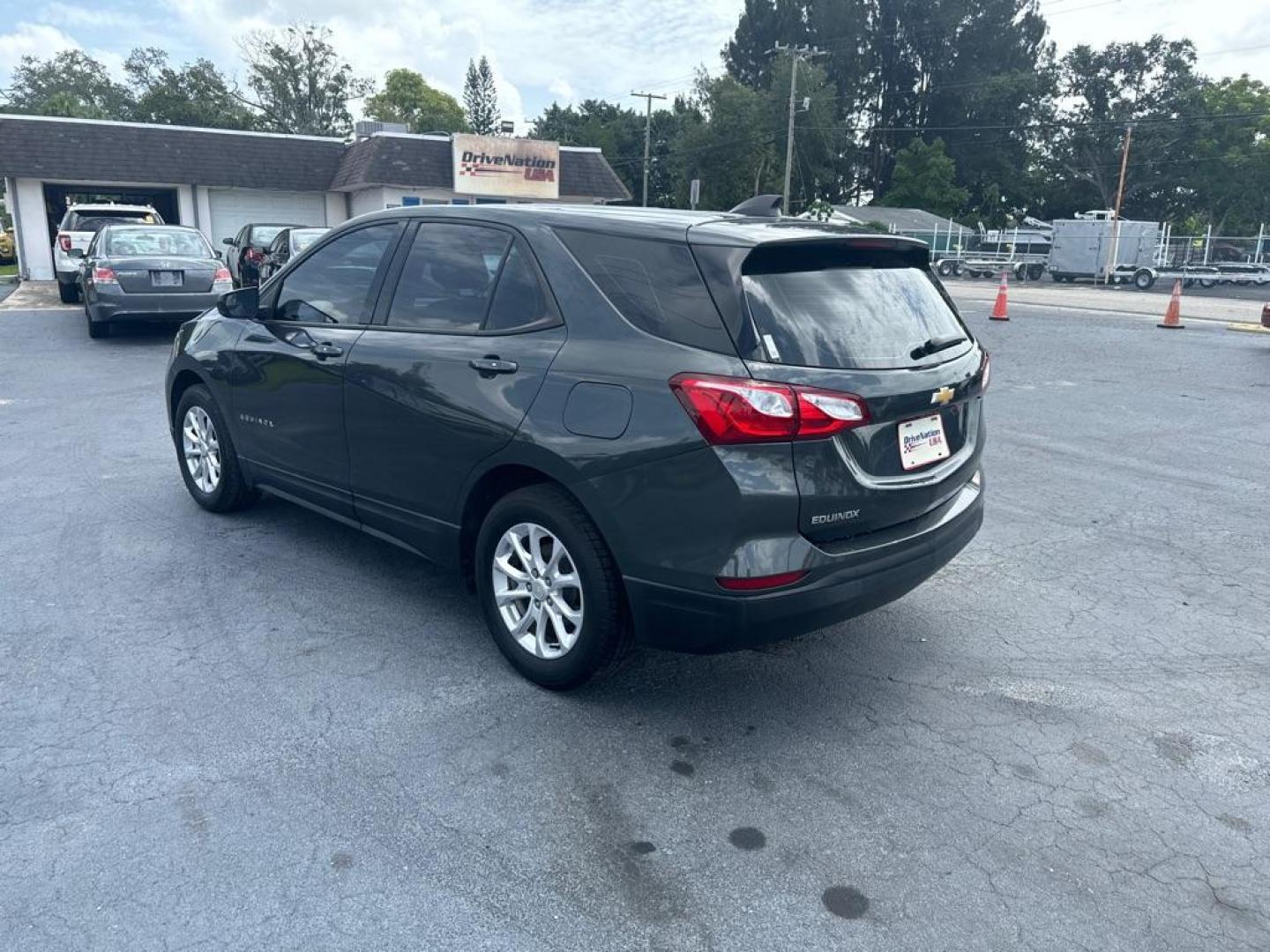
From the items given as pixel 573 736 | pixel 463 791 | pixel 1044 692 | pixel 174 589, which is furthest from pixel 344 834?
pixel 1044 692

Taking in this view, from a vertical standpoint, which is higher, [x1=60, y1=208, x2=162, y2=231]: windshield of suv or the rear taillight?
[x1=60, y1=208, x2=162, y2=231]: windshield of suv

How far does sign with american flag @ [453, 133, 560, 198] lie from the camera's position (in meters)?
33.4

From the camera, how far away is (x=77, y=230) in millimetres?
19734

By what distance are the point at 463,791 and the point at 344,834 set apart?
1.28ft

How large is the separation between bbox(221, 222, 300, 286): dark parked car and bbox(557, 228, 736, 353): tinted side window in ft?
54.9

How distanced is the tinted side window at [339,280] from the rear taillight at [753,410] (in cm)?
200

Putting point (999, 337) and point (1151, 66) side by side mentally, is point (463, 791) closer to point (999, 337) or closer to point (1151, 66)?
point (999, 337)

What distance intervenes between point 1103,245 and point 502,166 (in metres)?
24.6

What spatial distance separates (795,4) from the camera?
7388 cm

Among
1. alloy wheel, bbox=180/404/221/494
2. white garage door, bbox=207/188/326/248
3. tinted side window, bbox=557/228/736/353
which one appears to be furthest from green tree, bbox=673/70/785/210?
tinted side window, bbox=557/228/736/353

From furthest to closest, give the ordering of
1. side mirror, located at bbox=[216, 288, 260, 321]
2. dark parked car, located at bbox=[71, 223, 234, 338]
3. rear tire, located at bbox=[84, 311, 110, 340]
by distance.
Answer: rear tire, located at bbox=[84, 311, 110, 340]
dark parked car, located at bbox=[71, 223, 234, 338]
side mirror, located at bbox=[216, 288, 260, 321]

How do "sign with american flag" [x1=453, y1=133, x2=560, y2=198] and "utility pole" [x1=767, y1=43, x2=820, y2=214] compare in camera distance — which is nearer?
"sign with american flag" [x1=453, y1=133, x2=560, y2=198]

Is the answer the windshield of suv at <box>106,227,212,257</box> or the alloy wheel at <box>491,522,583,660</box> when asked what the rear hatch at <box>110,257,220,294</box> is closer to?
the windshield of suv at <box>106,227,212,257</box>

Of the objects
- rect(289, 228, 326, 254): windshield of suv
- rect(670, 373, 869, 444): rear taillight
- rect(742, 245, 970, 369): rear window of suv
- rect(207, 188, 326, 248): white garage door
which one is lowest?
rect(670, 373, 869, 444): rear taillight
